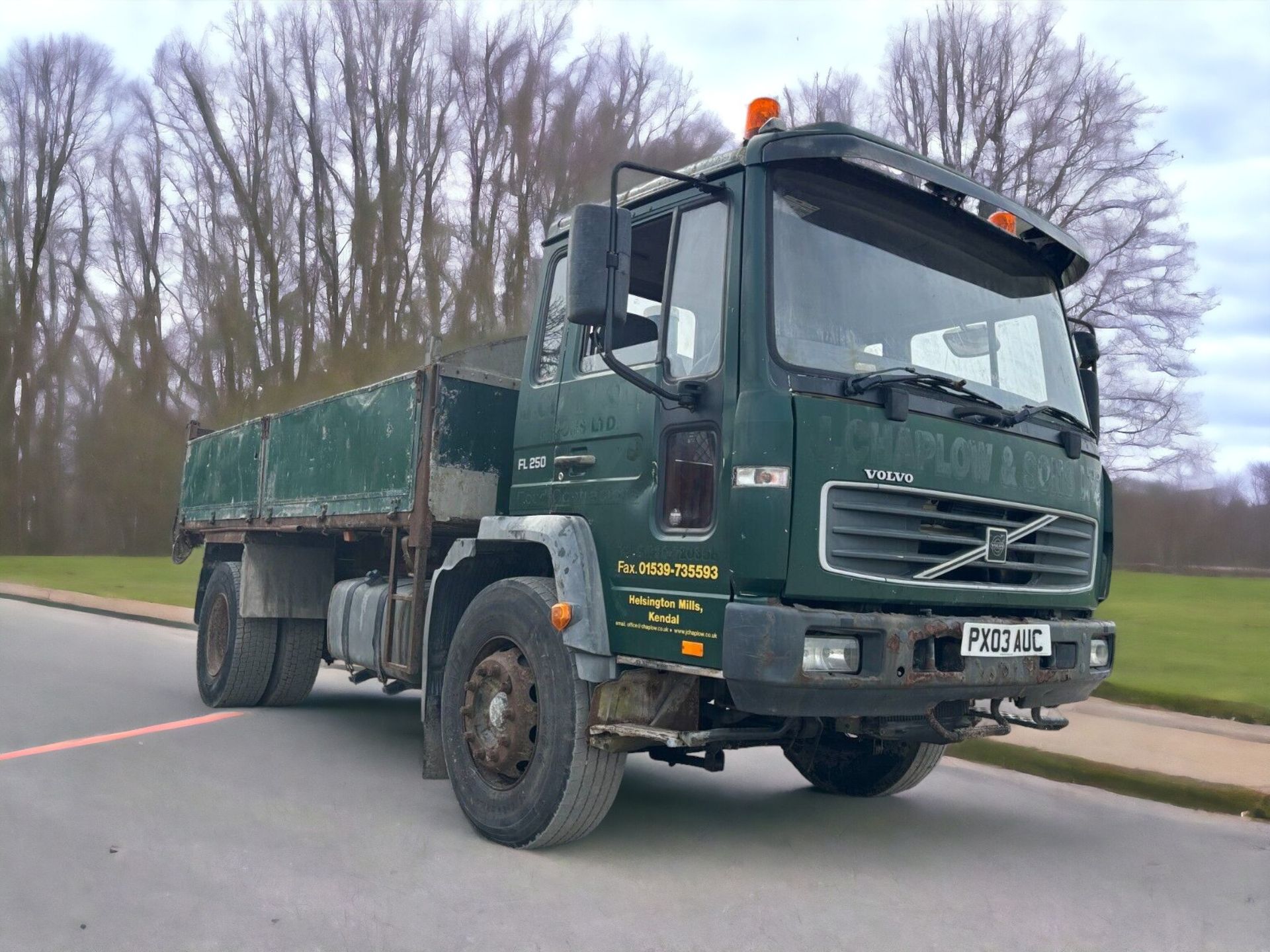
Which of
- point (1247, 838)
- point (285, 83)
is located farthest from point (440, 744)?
point (285, 83)

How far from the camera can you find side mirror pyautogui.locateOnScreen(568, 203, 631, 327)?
14.3 ft

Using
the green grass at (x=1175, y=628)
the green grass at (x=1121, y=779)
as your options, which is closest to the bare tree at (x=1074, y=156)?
the green grass at (x=1175, y=628)

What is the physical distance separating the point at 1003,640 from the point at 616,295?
200 centimetres

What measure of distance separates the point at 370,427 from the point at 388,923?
3.28 m

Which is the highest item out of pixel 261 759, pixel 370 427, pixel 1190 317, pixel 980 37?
pixel 980 37

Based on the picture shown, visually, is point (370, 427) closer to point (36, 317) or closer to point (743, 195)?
point (743, 195)

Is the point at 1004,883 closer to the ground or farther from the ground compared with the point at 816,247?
closer to the ground

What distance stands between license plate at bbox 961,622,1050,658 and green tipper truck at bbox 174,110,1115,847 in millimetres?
11

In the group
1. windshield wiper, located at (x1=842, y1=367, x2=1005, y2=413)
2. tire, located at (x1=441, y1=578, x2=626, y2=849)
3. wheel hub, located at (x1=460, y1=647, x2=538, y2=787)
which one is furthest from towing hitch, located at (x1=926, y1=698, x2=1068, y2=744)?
wheel hub, located at (x1=460, y1=647, x2=538, y2=787)

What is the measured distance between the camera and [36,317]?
34.2 meters

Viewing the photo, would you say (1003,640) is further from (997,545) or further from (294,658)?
(294,658)

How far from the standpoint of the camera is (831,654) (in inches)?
161

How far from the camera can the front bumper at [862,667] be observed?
158 inches

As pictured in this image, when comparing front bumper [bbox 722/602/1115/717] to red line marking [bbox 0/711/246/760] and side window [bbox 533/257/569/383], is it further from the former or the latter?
red line marking [bbox 0/711/246/760]
